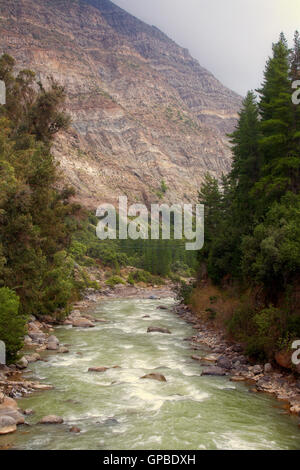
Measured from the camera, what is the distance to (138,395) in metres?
14.7

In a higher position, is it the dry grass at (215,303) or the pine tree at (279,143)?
the pine tree at (279,143)

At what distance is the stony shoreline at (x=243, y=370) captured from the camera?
1466 centimetres

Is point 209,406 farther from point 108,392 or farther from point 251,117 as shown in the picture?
point 251,117

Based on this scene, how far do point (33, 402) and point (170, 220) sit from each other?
138m

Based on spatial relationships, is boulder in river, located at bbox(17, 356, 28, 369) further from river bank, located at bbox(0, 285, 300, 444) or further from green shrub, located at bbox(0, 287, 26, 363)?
green shrub, located at bbox(0, 287, 26, 363)

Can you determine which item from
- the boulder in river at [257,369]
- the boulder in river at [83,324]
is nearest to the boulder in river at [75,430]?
Result: the boulder in river at [257,369]

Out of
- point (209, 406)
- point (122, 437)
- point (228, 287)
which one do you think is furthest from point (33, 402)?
point (228, 287)

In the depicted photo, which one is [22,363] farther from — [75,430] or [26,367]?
[75,430]

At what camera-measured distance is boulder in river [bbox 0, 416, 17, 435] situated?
10.9 metres

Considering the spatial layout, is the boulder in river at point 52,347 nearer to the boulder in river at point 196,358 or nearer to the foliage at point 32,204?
the foliage at point 32,204
